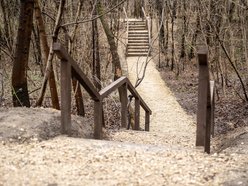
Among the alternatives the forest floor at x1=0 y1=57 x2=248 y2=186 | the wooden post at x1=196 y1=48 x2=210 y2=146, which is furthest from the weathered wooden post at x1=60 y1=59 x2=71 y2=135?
the wooden post at x1=196 y1=48 x2=210 y2=146

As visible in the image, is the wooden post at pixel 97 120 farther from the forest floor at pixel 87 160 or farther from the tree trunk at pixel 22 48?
the tree trunk at pixel 22 48

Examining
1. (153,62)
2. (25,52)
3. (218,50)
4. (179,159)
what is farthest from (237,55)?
(179,159)

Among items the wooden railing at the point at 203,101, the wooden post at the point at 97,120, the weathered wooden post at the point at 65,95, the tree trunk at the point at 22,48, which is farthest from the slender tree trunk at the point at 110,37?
the wooden railing at the point at 203,101

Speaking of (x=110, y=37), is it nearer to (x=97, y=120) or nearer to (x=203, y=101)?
(x=97, y=120)

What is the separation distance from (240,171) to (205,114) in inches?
34.2

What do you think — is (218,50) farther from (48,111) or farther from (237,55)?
(48,111)

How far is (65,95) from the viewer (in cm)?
450

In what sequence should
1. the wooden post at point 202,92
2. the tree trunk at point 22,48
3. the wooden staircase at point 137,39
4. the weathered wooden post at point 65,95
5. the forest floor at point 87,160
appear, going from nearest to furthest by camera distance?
the forest floor at point 87,160
the wooden post at point 202,92
the weathered wooden post at point 65,95
the tree trunk at point 22,48
the wooden staircase at point 137,39

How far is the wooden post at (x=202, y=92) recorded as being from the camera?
3771 millimetres

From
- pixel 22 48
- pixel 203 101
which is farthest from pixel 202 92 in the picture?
pixel 22 48

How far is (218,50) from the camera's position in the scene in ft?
42.3

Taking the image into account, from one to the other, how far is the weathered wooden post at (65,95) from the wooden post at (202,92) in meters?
1.53

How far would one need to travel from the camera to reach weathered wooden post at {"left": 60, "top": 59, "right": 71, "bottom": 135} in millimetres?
4426

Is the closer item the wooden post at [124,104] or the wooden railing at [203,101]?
Answer: the wooden railing at [203,101]
